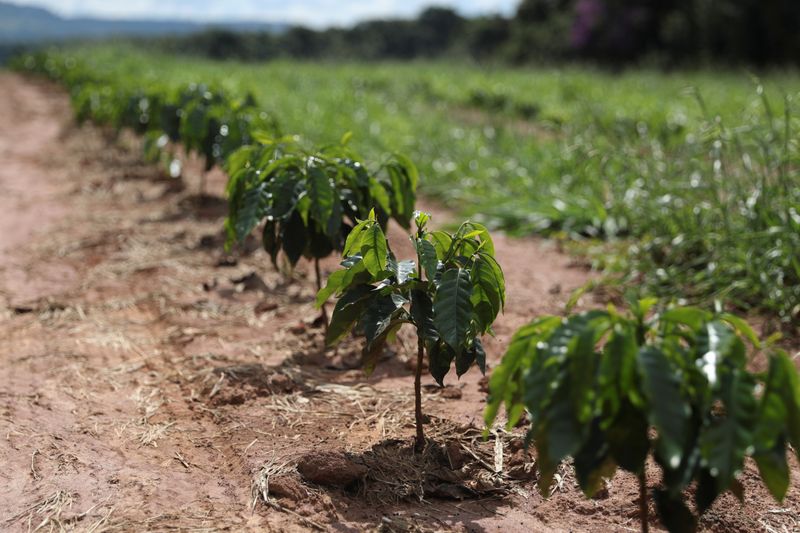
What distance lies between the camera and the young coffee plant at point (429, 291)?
6.57 ft

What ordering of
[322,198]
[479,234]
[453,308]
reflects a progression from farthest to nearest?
1. [322,198]
2. [479,234]
3. [453,308]

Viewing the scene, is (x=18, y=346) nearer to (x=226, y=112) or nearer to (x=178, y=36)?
(x=226, y=112)

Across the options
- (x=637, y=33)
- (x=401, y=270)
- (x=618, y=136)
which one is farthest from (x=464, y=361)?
(x=637, y=33)

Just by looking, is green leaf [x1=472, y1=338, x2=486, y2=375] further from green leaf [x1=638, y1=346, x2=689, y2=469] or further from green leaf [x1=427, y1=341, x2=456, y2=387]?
green leaf [x1=638, y1=346, x2=689, y2=469]

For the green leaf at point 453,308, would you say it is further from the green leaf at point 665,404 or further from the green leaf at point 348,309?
the green leaf at point 665,404

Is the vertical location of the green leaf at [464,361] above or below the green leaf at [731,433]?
below

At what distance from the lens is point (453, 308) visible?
1986mm

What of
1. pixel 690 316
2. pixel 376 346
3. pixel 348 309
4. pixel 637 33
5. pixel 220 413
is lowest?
pixel 220 413

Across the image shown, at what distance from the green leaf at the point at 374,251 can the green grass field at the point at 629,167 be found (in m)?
Result: 2.04

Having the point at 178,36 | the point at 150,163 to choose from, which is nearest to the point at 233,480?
the point at 150,163

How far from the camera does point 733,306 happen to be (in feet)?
12.6

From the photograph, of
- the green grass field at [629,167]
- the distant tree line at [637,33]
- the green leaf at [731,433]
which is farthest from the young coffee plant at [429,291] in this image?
the distant tree line at [637,33]

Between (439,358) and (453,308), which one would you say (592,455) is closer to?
(453,308)

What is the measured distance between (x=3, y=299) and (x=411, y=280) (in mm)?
2464
